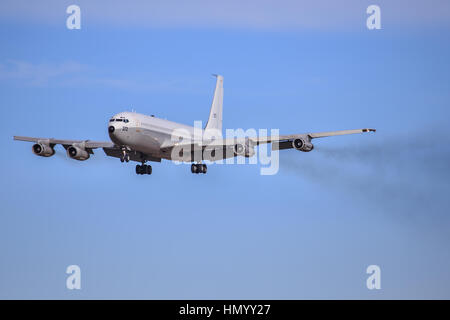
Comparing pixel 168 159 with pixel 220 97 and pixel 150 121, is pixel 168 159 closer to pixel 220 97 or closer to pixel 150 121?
pixel 150 121

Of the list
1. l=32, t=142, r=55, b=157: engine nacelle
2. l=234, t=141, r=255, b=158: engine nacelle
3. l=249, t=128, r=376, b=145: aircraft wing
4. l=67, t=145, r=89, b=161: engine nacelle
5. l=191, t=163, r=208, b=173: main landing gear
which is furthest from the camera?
l=32, t=142, r=55, b=157: engine nacelle

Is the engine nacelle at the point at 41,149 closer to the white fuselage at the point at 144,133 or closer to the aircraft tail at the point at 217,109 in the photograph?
the white fuselage at the point at 144,133

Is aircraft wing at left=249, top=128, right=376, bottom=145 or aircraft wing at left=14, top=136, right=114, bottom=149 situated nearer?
aircraft wing at left=249, top=128, right=376, bottom=145

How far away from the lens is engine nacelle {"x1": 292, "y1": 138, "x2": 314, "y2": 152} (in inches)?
5054

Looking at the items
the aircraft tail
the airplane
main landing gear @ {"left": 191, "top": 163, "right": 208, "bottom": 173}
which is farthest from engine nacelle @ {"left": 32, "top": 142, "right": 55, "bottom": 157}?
the aircraft tail

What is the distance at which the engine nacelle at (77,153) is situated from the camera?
448ft

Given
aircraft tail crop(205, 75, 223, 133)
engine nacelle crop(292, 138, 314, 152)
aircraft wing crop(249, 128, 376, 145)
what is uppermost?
aircraft tail crop(205, 75, 223, 133)

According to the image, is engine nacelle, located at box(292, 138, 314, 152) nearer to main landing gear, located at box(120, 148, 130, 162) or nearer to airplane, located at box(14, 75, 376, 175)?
airplane, located at box(14, 75, 376, 175)

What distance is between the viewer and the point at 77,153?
136375 millimetres

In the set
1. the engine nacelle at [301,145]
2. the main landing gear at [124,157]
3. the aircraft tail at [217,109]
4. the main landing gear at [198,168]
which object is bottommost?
the main landing gear at [198,168]

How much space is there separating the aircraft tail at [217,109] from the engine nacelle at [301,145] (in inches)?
1104

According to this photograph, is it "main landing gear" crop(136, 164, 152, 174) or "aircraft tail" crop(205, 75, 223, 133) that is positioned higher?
"aircraft tail" crop(205, 75, 223, 133)

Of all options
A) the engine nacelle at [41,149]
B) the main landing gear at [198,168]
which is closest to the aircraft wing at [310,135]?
the main landing gear at [198,168]
